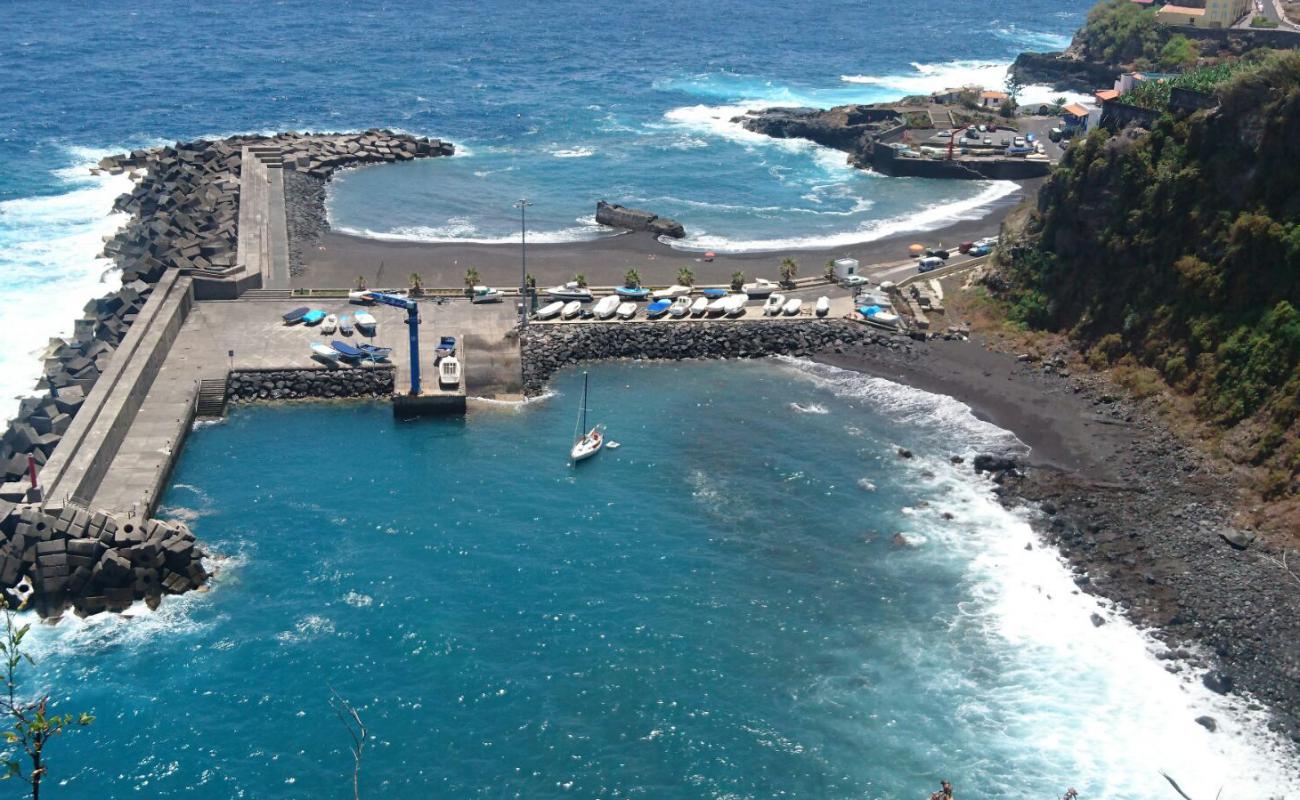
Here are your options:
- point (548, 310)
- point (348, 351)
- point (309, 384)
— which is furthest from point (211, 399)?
point (548, 310)

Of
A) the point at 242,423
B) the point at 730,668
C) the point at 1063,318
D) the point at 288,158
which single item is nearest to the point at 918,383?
the point at 1063,318

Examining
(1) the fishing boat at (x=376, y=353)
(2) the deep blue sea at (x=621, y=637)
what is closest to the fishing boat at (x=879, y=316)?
(2) the deep blue sea at (x=621, y=637)

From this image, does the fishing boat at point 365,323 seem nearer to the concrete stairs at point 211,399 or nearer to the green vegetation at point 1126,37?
the concrete stairs at point 211,399

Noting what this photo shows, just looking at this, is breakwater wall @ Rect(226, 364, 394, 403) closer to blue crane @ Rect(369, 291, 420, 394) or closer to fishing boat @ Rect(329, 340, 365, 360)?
fishing boat @ Rect(329, 340, 365, 360)

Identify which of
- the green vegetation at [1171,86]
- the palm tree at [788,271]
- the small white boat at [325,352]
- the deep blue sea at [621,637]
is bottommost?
the deep blue sea at [621,637]

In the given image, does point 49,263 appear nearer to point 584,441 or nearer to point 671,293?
point 671,293

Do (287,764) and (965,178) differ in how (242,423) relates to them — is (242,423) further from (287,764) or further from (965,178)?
(965,178)
